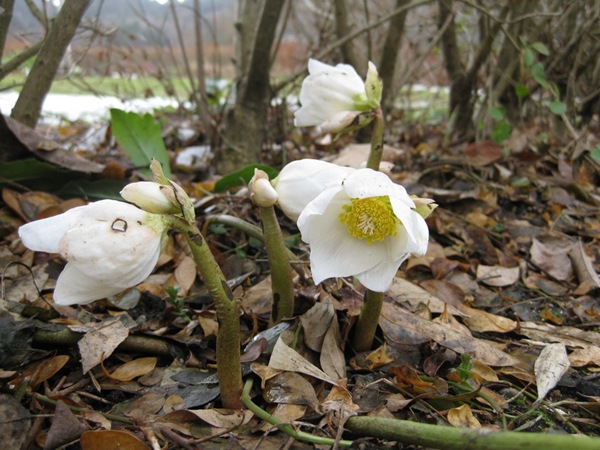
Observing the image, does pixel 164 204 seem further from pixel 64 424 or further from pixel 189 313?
pixel 189 313

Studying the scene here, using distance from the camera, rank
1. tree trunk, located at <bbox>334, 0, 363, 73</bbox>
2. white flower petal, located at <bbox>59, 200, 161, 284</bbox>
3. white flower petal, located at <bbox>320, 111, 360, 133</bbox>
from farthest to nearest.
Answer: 1. tree trunk, located at <bbox>334, 0, 363, 73</bbox>
2. white flower petal, located at <bbox>320, 111, 360, 133</bbox>
3. white flower petal, located at <bbox>59, 200, 161, 284</bbox>

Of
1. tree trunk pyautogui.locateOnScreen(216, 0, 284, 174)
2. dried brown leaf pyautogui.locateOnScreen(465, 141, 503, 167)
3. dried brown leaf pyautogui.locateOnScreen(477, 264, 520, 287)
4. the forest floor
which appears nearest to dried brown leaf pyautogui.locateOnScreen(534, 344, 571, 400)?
the forest floor

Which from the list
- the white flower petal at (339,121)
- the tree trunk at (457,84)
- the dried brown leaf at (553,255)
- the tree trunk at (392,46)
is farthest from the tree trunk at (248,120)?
the dried brown leaf at (553,255)

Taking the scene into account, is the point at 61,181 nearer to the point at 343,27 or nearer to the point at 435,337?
the point at 435,337

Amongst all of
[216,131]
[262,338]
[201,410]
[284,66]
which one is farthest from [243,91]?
[284,66]

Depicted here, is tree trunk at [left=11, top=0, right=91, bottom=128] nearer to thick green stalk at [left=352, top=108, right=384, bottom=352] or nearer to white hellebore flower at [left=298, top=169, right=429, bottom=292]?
thick green stalk at [left=352, top=108, right=384, bottom=352]

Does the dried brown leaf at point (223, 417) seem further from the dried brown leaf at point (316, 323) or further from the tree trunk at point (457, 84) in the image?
the tree trunk at point (457, 84)
